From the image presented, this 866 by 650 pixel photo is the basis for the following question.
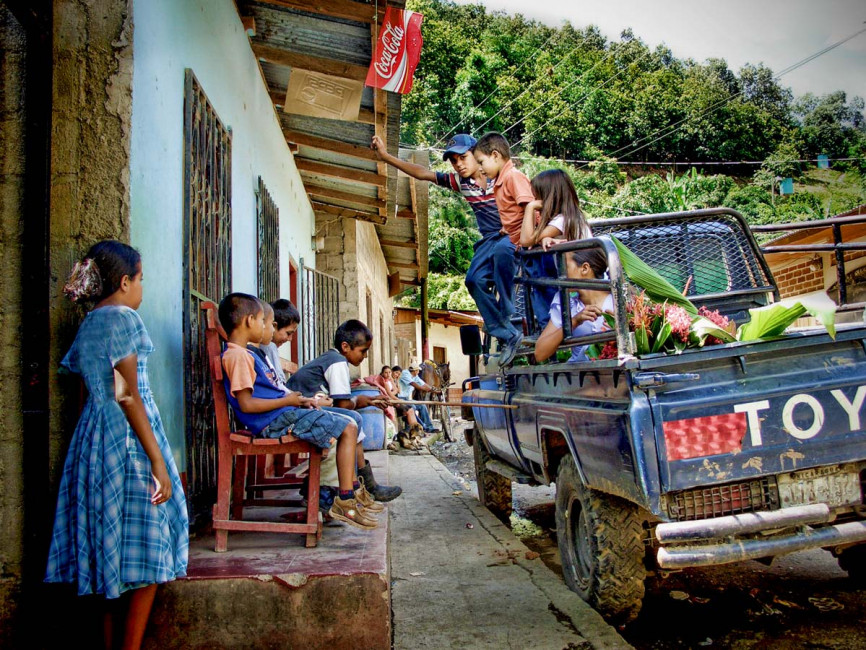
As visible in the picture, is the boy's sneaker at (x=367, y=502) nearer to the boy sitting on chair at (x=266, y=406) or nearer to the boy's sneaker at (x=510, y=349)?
the boy sitting on chair at (x=266, y=406)

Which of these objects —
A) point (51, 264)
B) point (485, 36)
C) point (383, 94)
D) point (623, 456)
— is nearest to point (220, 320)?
point (51, 264)

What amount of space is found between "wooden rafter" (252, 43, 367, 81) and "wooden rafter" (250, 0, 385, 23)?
778mm

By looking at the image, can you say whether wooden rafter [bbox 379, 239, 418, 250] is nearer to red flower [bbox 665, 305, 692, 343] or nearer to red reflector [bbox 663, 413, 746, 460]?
red flower [bbox 665, 305, 692, 343]

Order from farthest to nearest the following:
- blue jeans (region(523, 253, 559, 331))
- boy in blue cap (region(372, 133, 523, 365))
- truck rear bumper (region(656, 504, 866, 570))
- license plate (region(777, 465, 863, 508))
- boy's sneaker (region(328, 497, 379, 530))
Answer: boy in blue cap (region(372, 133, 523, 365)), blue jeans (region(523, 253, 559, 331)), boy's sneaker (region(328, 497, 379, 530)), license plate (region(777, 465, 863, 508)), truck rear bumper (region(656, 504, 866, 570))

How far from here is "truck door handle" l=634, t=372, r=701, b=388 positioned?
2.52 meters

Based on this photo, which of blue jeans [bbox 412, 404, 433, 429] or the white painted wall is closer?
the white painted wall

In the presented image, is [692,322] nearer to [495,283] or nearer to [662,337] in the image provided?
[662,337]

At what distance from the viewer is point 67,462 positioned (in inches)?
91.7

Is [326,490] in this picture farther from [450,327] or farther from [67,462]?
[450,327]

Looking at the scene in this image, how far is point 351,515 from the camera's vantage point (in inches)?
137

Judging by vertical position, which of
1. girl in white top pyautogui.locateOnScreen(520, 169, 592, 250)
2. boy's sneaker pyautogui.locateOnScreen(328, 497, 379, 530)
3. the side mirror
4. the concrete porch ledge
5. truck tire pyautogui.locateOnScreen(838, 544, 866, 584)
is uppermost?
girl in white top pyautogui.locateOnScreen(520, 169, 592, 250)

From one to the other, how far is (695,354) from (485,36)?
1681 inches

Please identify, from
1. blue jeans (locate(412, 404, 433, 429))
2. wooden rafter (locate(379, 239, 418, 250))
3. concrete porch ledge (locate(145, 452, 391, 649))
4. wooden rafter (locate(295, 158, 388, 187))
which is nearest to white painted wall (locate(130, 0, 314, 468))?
concrete porch ledge (locate(145, 452, 391, 649))

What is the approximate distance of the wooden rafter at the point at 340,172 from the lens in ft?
26.4
